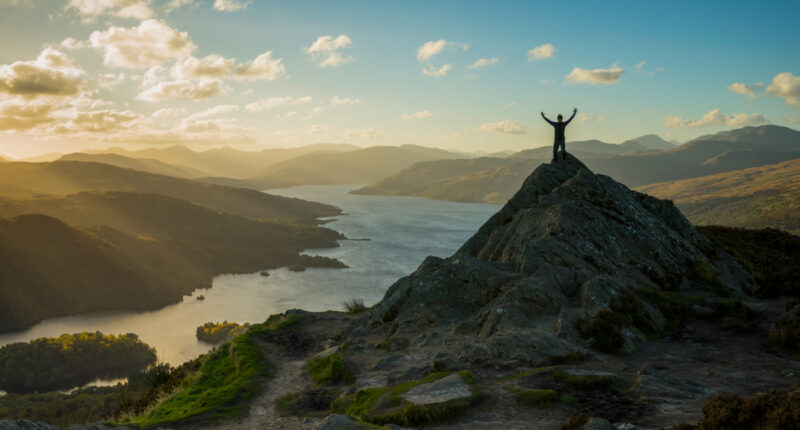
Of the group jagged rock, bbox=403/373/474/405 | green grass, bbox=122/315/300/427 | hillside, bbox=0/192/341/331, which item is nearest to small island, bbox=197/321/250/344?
hillside, bbox=0/192/341/331

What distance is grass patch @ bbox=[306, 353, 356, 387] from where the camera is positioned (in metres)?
17.4

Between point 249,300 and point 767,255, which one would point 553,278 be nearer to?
point 767,255

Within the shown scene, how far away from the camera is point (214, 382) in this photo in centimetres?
1992

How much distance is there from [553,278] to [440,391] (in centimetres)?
1012

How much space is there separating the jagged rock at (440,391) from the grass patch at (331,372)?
15.0 ft


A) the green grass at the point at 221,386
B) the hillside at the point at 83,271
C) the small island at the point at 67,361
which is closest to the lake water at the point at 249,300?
the hillside at the point at 83,271

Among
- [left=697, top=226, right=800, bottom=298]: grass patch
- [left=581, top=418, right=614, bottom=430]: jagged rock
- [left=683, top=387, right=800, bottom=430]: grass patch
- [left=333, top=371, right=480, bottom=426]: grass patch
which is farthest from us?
[left=697, top=226, right=800, bottom=298]: grass patch

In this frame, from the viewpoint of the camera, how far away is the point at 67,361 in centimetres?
9412

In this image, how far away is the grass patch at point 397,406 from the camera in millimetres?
11750

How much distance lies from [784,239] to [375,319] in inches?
1453

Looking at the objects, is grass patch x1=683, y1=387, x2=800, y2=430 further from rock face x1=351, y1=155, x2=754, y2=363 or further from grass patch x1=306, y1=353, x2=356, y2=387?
grass patch x1=306, y1=353, x2=356, y2=387

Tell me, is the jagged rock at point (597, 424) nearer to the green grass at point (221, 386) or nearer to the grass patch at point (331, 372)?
the grass patch at point (331, 372)

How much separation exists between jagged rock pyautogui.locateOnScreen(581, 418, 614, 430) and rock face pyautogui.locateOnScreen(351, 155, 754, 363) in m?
5.54

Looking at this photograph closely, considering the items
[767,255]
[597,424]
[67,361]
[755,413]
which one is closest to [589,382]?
[597,424]
